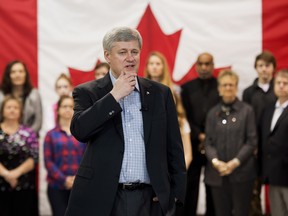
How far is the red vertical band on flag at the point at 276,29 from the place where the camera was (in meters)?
7.15

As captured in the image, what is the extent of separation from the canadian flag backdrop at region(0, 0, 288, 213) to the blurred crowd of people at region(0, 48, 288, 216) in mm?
595

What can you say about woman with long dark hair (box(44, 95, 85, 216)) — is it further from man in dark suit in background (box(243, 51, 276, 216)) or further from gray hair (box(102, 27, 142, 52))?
gray hair (box(102, 27, 142, 52))

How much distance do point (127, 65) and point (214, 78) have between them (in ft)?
11.7

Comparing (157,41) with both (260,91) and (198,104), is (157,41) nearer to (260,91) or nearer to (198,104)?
(198,104)

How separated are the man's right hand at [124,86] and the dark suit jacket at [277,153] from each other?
112 inches

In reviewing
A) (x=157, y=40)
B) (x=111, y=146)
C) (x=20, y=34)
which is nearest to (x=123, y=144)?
(x=111, y=146)

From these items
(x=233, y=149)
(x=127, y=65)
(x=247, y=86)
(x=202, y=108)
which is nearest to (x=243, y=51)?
(x=247, y=86)

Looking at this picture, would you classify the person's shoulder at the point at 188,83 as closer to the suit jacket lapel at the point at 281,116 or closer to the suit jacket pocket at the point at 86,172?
the suit jacket lapel at the point at 281,116

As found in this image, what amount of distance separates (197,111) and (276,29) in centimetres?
145

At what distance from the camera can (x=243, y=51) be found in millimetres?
7191

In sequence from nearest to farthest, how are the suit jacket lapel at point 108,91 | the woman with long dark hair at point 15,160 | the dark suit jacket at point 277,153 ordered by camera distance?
the suit jacket lapel at point 108,91 < the dark suit jacket at point 277,153 < the woman with long dark hair at point 15,160

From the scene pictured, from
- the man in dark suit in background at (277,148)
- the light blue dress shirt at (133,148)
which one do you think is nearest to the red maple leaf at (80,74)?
the man in dark suit in background at (277,148)

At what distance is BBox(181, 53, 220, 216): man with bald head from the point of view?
648cm

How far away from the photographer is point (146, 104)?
331 cm
